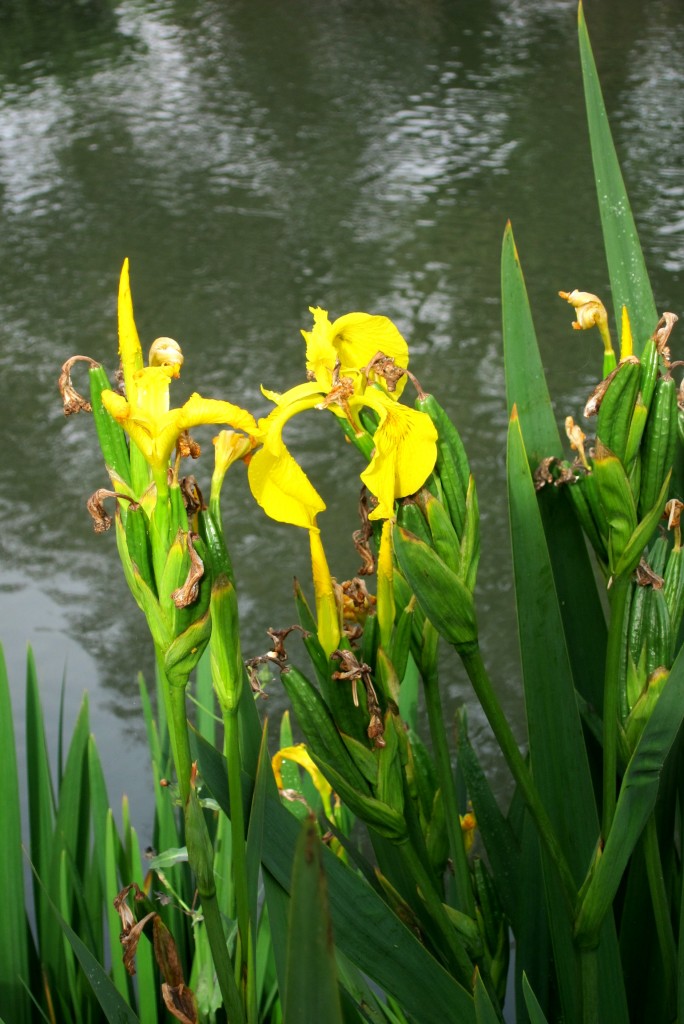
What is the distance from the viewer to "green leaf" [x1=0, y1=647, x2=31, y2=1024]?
0.55m

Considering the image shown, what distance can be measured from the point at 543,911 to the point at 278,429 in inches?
12.5

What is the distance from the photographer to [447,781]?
1.46 feet

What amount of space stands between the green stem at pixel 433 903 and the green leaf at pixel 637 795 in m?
0.05

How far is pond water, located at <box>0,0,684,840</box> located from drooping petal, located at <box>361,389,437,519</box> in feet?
2.71

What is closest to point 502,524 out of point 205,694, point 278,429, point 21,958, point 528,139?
point 205,694

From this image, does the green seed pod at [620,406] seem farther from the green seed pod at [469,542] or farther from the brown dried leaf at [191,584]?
the brown dried leaf at [191,584]

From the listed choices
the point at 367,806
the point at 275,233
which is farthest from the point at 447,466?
the point at 275,233

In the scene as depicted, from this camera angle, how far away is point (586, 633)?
576mm

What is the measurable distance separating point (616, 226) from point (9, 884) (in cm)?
46

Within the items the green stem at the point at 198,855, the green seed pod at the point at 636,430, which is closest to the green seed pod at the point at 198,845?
the green stem at the point at 198,855

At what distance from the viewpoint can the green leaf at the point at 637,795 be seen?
0.40 metres

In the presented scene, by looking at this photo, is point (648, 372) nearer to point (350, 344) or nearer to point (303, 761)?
point (350, 344)

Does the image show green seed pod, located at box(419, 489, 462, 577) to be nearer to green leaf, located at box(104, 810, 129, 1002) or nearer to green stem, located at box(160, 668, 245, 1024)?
green stem, located at box(160, 668, 245, 1024)

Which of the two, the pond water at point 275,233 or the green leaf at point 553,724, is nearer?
the green leaf at point 553,724
